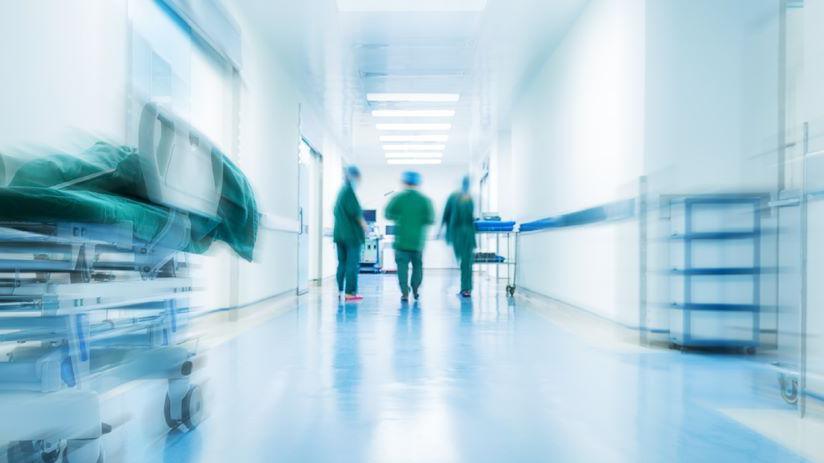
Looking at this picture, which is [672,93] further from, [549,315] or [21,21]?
[21,21]

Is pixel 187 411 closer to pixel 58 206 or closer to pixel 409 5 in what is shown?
pixel 58 206

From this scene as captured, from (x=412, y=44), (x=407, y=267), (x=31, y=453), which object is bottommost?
(x=31, y=453)

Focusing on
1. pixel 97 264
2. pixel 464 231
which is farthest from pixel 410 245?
pixel 97 264

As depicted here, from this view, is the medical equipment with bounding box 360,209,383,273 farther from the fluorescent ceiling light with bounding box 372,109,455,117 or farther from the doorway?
the fluorescent ceiling light with bounding box 372,109,455,117

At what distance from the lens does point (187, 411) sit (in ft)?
5.35

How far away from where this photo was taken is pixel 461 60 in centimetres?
589

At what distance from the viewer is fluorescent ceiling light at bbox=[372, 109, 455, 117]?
26.9 ft

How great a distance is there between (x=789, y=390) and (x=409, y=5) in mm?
3955

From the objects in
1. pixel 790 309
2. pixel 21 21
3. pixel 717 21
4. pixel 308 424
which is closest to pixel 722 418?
pixel 790 309

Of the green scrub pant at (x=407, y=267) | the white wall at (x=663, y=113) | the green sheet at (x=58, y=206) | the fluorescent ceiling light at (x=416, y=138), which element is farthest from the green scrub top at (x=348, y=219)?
the fluorescent ceiling light at (x=416, y=138)

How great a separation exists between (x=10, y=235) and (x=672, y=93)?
11.3 feet

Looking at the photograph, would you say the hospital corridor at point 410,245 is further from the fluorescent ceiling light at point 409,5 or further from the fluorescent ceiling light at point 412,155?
the fluorescent ceiling light at point 412,155

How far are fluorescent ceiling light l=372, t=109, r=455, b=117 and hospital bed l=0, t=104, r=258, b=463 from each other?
6864mm

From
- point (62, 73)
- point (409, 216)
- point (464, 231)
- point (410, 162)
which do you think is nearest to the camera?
point (62, 73)
